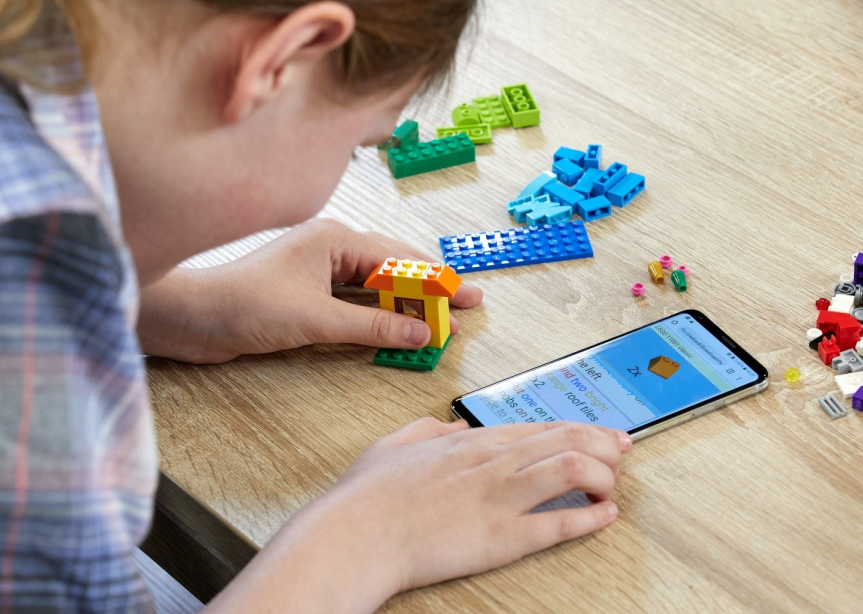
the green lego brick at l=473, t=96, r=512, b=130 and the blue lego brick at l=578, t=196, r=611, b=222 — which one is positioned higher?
the green lego brick at l=473, t=96, r=512, b=130

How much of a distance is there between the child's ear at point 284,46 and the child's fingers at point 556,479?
1.02ft

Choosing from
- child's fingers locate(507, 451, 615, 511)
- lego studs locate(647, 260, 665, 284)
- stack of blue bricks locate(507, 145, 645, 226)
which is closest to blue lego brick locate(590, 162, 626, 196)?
stack of blue bricks locate(507, 145, 645, 226)

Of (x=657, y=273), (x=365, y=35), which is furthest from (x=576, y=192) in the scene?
(x=365, y=35)

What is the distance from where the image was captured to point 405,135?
38.0 inches

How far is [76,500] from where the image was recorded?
1.55ft

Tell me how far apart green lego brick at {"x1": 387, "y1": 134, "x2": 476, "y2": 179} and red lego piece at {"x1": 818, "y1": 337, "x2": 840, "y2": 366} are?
401 millimetres

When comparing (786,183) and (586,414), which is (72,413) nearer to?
(586,414)

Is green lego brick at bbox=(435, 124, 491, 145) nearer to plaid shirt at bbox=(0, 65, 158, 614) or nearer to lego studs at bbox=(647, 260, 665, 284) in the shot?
lego studs at bbox=(647, 260, 665, 284)

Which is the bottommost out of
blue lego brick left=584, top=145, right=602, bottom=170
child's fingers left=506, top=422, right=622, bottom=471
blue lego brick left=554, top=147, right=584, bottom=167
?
child's fingers left=506, top=422, right=622, bottom=471

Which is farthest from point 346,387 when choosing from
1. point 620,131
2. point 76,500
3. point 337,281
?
point 620,131

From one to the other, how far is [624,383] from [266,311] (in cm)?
30

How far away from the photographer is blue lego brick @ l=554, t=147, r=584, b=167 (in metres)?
0.94

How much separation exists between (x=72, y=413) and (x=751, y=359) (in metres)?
0.52

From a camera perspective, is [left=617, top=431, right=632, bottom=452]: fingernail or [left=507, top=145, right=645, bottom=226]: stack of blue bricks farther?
[left=507, top=145, right=645, bottom=226]: stack of blue bricks
